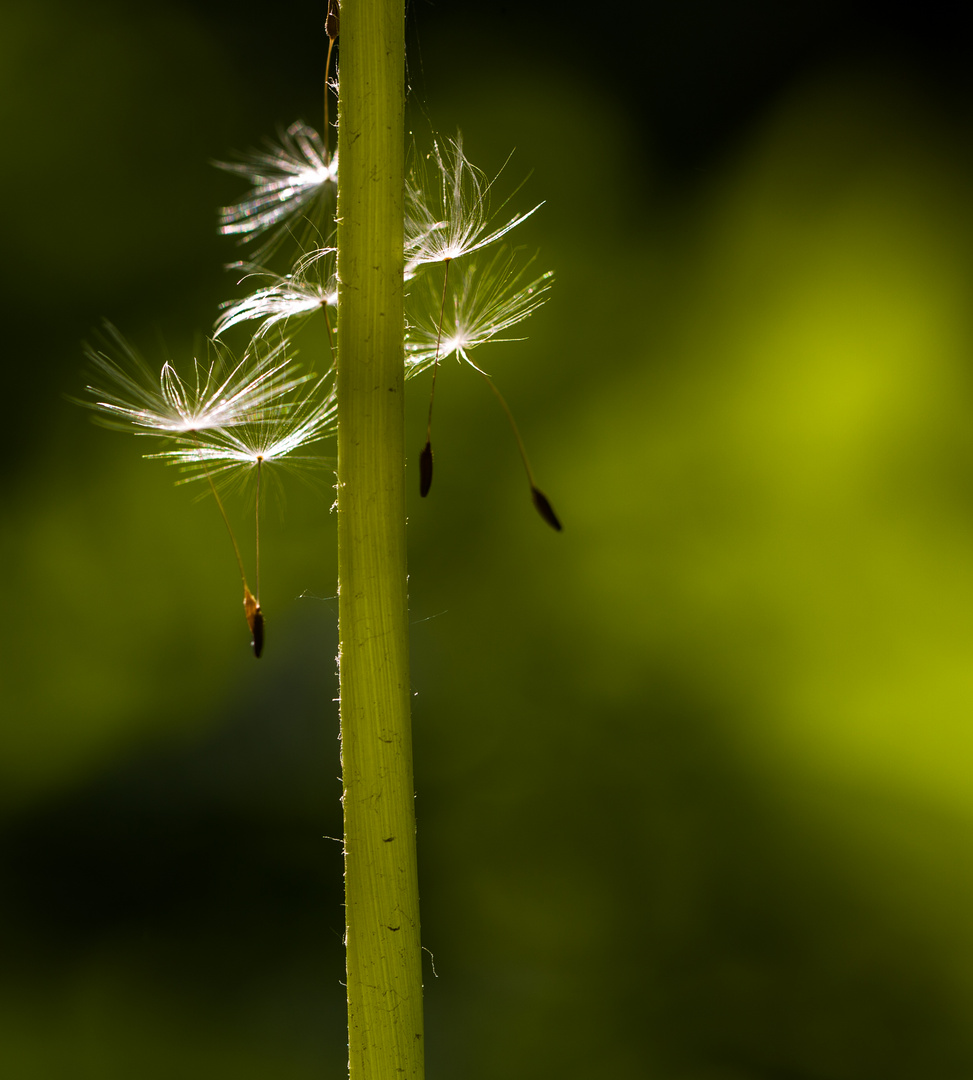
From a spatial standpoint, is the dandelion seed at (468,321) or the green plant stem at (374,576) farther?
the dandelion seed at (468,321)

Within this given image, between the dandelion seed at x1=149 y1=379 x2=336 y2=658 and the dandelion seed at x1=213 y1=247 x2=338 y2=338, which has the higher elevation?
the dandelion seed at x1=213 y1=247 x2=338 y2=338

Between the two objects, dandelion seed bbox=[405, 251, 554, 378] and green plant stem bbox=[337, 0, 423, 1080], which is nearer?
green plant stem bbox=[337, 0, 423, 1080]

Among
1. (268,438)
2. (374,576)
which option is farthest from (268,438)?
(374,576)

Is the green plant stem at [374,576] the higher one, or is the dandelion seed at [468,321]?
the dandelion seed at [468,321]

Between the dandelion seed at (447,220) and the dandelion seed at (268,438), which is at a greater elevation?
the dandelion seed at (447,220)

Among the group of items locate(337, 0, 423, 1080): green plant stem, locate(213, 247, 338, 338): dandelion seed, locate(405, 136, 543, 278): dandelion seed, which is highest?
locate(405, 136, 543, 278): dandelion seed

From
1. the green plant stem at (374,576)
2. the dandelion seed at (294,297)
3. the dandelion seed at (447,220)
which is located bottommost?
the green plant stem at (374,576)

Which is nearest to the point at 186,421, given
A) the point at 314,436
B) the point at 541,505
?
the point at 314,436

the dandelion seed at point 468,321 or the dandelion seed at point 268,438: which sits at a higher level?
the dandelion seed at point 468,321

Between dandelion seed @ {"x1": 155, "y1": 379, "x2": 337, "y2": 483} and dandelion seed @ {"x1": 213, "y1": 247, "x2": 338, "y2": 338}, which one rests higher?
dandelion seed @ {"x1": 213, "y1": 247, "x2": 338, "y2": 338}
